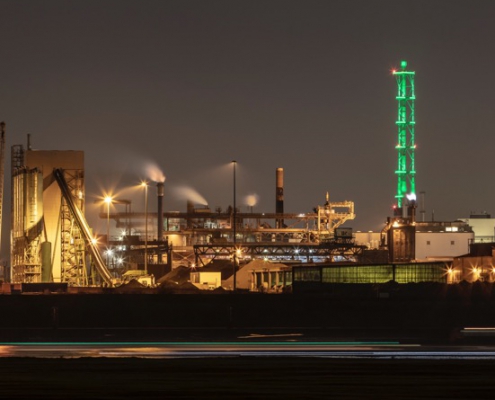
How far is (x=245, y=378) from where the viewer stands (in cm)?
3142

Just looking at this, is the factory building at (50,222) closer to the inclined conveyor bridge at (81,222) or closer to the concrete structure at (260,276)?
the inclined conveyor bridge at (81,222)

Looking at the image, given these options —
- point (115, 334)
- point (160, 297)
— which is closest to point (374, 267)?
point (160, 297)

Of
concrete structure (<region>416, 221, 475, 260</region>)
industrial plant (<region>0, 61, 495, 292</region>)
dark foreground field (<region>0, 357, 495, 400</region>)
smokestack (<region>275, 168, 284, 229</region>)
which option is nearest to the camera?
dark foreground field (<region>0, 357, 495, 400</region>)

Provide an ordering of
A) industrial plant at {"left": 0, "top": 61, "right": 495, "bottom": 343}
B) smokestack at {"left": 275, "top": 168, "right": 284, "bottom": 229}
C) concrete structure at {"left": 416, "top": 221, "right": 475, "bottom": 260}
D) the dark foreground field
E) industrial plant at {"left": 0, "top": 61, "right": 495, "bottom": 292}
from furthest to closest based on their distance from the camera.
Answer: smokestack at {"left": 275, "top": 168, "right": 284, "bottom": 229} → concrete structure at {"left": 416, "top": 221, "right": 475, "bottom": 260} → industrial plant at {"left": 0, "top": 61, "right": 495, "bottom": 292} → industrial plant at {"left": 0, "top": 61, "right": 495, "bottom": 343} → the dark foreground field

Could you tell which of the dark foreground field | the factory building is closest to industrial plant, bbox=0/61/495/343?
the factory building

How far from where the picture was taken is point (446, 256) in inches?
4897

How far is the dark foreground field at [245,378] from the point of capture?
27938 millimetres

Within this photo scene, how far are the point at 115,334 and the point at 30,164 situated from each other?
140 feet

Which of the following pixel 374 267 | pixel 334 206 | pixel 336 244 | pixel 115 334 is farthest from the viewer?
pixel 334 206

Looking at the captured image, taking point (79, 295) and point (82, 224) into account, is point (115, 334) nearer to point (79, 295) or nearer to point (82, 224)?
point (79, 295)

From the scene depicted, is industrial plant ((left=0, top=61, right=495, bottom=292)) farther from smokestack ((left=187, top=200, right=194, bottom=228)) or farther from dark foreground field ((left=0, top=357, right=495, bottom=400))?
dark foreground field ((left=0, top=357, right=495, bottom=400))


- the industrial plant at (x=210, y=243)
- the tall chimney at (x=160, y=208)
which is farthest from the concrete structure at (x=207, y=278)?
the tall chimney at (x=160, y=208)

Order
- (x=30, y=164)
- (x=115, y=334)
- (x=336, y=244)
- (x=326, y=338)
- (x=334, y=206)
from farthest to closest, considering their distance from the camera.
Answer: (x=334, y=206), (x=336, y=244), (x=30, y=164), (x=115, y=334), (x=326, y=338)

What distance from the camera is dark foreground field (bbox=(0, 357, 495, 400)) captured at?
2794 cm
